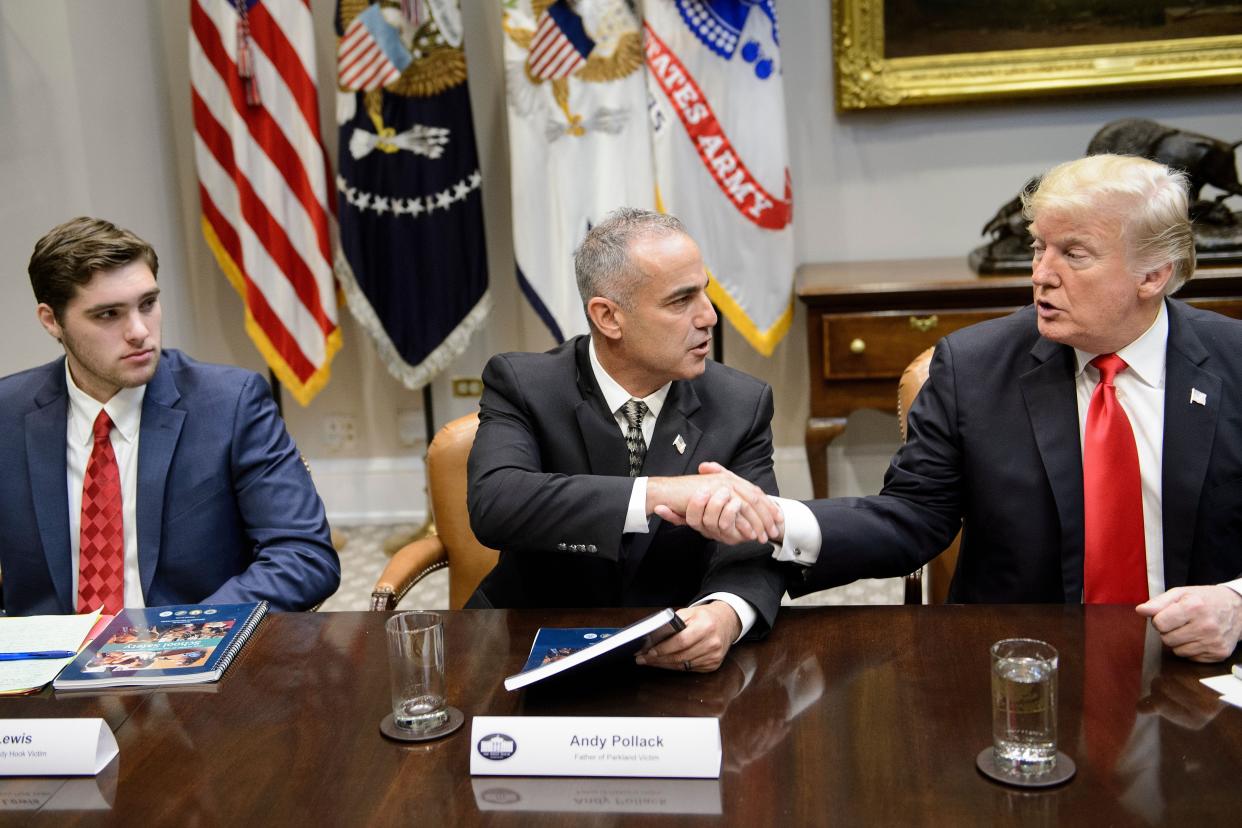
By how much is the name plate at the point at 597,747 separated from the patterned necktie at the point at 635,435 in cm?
87

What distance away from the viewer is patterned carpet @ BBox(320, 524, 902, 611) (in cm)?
419

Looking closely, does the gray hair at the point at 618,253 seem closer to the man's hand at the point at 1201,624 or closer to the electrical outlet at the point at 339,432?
the man's hand at the point at 1201,624

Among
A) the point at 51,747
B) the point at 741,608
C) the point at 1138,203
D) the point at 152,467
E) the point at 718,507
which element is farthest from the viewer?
the point at 152,467

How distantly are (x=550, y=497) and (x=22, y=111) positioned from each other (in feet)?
9.45

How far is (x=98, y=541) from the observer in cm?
242

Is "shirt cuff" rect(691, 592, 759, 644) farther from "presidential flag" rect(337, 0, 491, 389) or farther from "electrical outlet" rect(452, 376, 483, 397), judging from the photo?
"electrical outlet" rect(452, 376, 483, 397)

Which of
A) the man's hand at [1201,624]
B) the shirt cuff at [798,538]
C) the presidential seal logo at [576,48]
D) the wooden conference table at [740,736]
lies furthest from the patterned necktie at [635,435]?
the presidential seal logo at [576,48]

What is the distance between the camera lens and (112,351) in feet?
7.78

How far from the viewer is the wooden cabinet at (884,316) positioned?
13.1 ft

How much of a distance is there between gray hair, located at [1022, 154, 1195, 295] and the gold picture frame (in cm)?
248

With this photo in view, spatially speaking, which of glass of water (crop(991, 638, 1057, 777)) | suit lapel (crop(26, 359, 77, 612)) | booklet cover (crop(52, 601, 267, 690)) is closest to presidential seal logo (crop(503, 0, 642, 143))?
suit lapel (crop(26, 359, 77, 612))

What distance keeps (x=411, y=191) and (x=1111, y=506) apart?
301 cm

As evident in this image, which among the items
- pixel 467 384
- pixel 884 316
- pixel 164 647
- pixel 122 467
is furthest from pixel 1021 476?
pixel 467 384

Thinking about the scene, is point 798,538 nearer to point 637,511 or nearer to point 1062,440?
point 637,511
